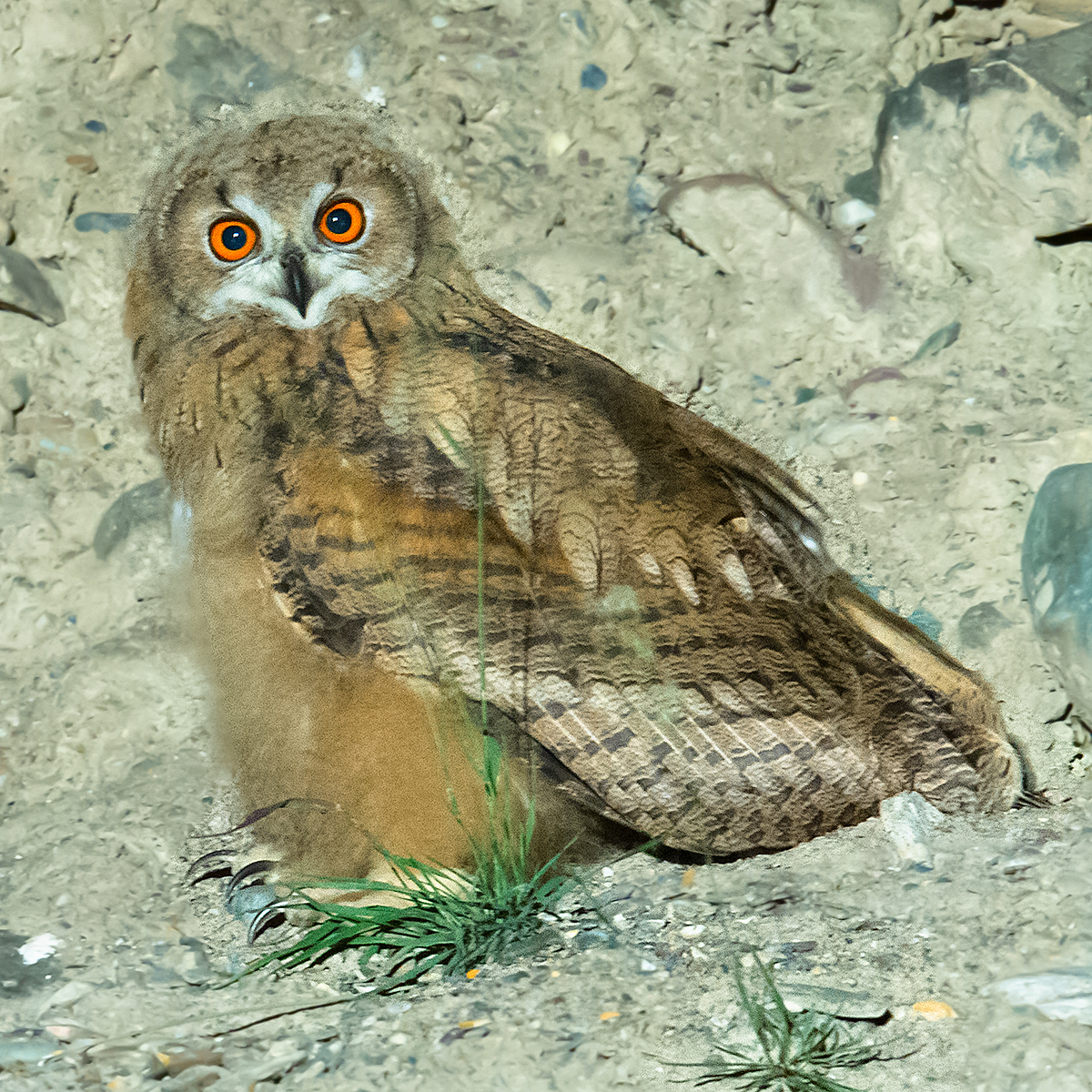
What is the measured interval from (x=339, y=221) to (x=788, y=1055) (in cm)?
129

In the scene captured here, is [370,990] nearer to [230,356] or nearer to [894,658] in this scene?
[894,658]

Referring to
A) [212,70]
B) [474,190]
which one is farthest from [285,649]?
[212,70]

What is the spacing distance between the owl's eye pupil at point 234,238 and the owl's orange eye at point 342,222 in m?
0.12

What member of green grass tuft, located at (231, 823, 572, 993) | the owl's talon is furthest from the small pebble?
the owl's talon

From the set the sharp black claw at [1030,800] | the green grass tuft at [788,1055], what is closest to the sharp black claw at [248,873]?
the green grass tuft at [788,1055]

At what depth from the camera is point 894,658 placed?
4.78ft

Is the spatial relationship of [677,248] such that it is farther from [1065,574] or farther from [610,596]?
[1065,574]

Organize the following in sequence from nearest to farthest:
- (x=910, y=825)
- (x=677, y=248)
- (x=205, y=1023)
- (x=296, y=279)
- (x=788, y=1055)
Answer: (x=788, y=1055)
(x=205, y=1023)
(x=910, y=825)
(x=296, y=279)
(x=677, y=248)

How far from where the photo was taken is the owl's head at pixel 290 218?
1.51m

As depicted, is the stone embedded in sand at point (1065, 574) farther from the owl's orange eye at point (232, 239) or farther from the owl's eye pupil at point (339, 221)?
the owl's orange eye at point (232, 239)

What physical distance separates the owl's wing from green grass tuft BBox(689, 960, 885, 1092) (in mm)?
265

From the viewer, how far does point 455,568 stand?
145 cm

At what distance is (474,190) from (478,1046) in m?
1.26

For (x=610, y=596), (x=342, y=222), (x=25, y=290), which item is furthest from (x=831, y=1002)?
(x=25, y=290)
